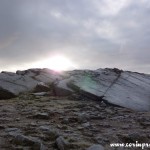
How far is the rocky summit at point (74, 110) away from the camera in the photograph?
759 cm

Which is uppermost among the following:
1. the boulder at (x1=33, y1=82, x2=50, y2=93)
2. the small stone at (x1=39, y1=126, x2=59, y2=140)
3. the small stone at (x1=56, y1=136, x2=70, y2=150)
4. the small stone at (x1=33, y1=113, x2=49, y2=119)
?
the boulder at (x1=33, y1=82, x2=50, y2=93)

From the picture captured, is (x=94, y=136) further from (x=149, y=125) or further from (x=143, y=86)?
(x=143, y=86)

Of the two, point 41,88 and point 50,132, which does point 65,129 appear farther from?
point 41,88

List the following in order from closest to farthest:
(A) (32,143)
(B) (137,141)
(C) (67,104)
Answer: (A) (32,143)
(B) (137,141)
(C) (67,104)

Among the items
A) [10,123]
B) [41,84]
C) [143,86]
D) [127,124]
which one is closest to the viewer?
[10,123]

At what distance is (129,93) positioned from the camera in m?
16.7

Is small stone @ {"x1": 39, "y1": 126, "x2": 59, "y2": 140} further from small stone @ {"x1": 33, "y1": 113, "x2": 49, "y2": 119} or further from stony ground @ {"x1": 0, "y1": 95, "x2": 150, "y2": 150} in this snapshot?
small stone @ {"x1": 33, "y1": 113, "x2": 49, "y2": 119}

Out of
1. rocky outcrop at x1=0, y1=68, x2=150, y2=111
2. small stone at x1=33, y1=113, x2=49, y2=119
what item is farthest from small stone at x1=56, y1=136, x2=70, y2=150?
rocky outcrop at x1=0, y1=68, x2=150, y2=111

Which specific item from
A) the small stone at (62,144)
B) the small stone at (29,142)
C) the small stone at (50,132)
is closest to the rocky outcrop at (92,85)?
the small stone at (50,132)

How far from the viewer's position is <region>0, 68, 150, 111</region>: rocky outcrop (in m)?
15.5

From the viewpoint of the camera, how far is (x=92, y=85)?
1667cm

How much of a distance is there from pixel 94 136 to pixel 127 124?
220cm

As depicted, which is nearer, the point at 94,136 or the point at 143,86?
the point at 94,136

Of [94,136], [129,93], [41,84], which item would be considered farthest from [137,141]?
[41,84]
